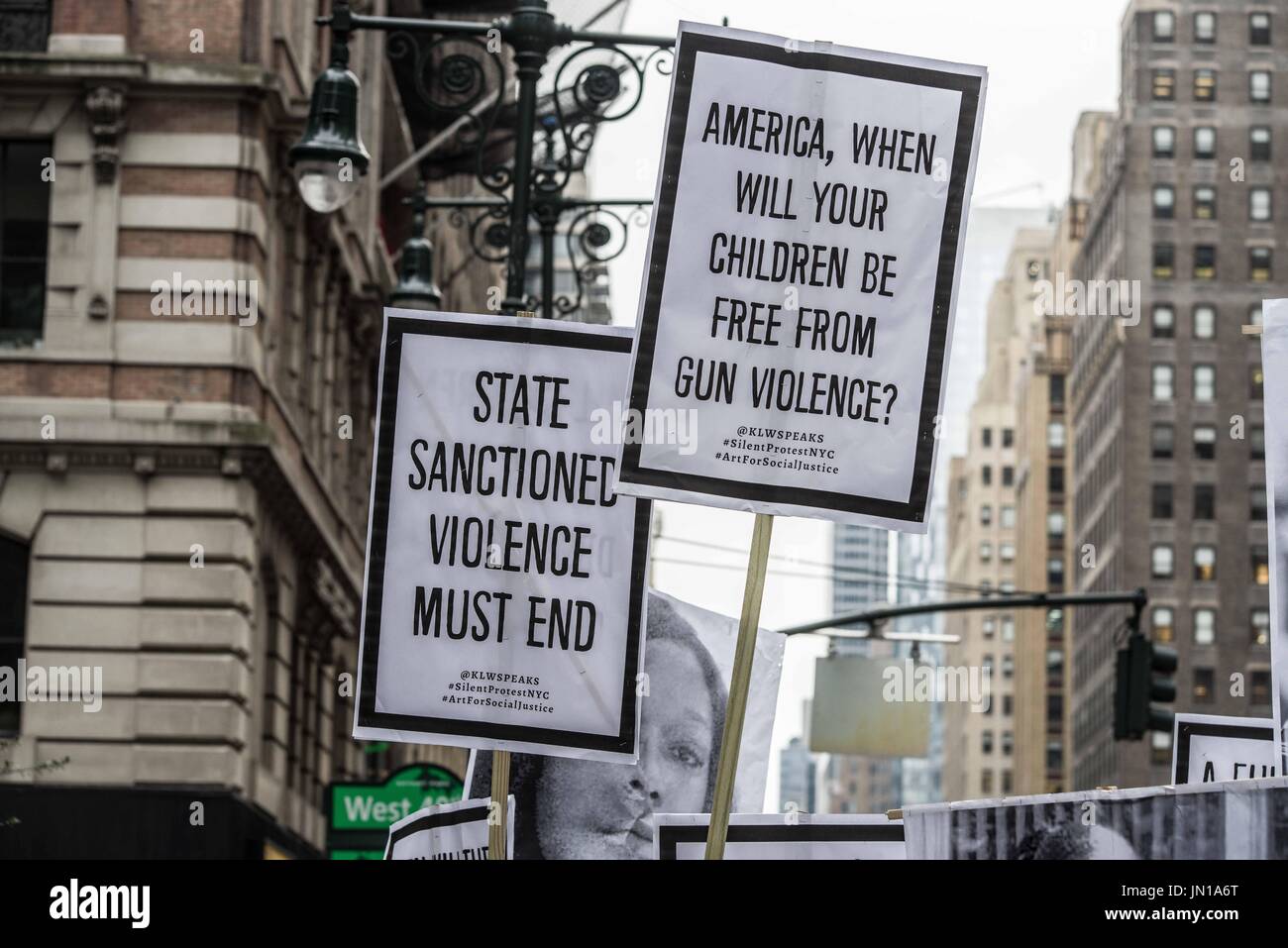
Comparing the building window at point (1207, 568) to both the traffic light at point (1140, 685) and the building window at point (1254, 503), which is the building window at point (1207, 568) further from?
the traffic light at point (1140, 685)

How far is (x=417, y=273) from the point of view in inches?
872

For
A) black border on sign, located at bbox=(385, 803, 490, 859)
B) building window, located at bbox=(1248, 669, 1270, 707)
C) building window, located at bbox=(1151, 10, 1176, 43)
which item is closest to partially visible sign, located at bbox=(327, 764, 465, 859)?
black border on sign, located at bbox=(385, 803, 490, 859)

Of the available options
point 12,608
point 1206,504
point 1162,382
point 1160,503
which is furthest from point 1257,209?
point 12,608

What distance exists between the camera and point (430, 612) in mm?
7484

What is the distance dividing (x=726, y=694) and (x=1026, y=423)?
162 metres

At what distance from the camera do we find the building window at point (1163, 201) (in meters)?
125

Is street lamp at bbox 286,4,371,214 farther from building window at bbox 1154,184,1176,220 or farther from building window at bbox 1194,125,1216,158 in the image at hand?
building window at bbox 1194,125,1216,158

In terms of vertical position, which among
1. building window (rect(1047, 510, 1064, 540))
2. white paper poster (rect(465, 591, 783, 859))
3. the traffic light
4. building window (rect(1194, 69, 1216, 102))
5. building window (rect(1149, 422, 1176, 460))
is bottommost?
building window (rect(1047, 510, 1064, 540))

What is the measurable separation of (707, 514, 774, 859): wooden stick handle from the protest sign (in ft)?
10.3

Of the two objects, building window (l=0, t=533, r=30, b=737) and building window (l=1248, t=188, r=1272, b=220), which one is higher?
building window (l=1248, t=188, r=1272, b=220)

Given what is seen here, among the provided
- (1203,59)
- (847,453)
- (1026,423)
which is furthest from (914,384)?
(1026,423)

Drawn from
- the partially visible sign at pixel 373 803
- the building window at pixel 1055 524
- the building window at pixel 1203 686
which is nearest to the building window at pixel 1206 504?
the building window at pixel 1203 686

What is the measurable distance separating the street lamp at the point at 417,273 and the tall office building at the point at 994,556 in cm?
15782

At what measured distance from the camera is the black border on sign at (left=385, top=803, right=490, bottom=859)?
334 inches
